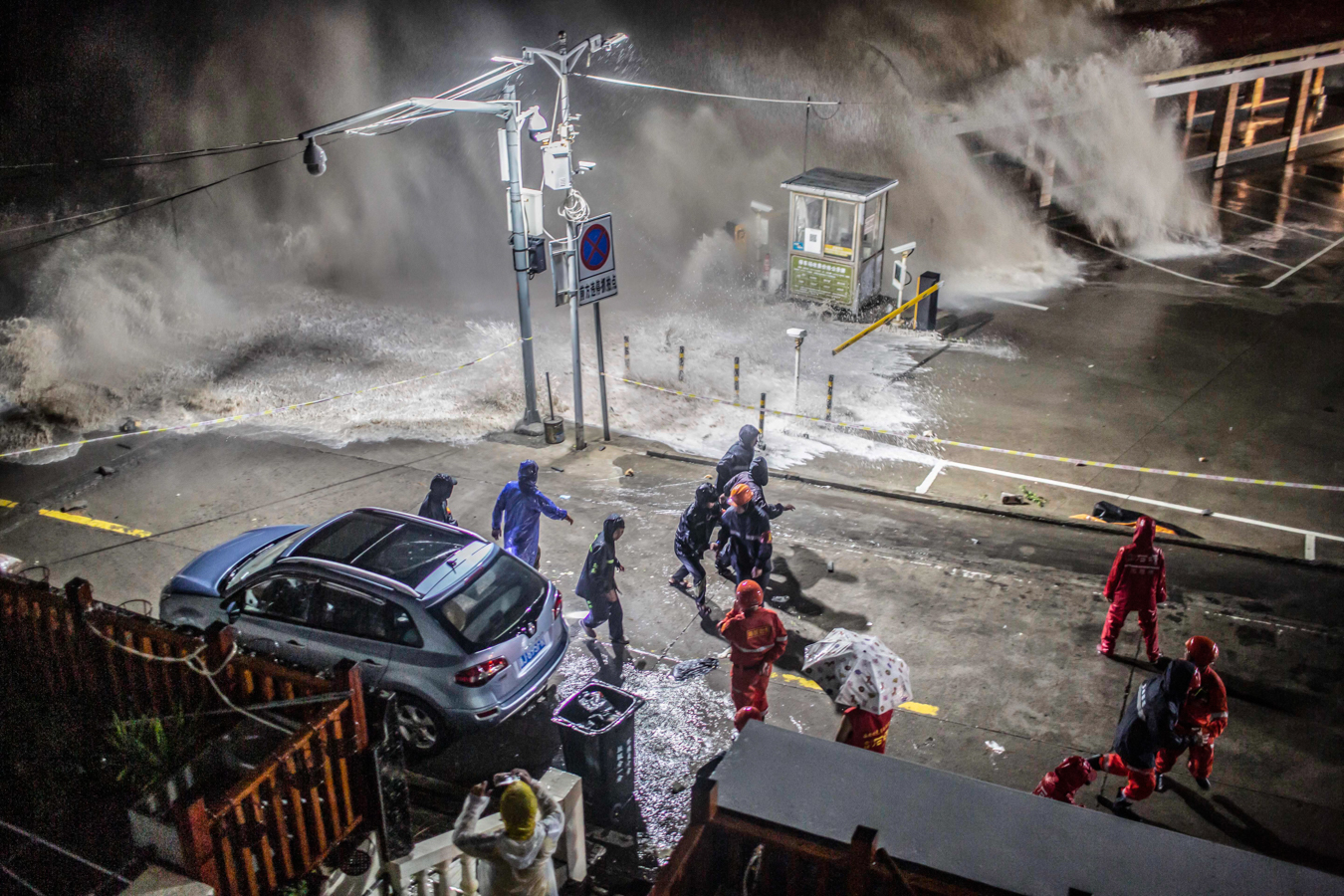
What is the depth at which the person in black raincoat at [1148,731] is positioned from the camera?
614 cm

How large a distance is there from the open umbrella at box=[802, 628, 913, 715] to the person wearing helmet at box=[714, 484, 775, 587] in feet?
8.42

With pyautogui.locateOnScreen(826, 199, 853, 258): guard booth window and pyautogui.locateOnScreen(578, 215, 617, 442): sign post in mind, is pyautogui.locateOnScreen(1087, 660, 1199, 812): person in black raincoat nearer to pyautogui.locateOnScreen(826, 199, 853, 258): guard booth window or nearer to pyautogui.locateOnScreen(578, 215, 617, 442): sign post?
pyautogui.locateOnScreen(578, 215, 617, 442): sign post

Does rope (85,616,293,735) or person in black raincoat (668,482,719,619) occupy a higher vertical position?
rope (85,616,293,735)

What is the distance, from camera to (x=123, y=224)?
21.6 metres

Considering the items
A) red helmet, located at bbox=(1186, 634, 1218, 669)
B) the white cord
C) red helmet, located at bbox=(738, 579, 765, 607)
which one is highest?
the white cord

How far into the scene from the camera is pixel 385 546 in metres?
7.70

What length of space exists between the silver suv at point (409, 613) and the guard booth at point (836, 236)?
12.3 meters

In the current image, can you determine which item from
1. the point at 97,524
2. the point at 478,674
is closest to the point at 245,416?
the point at 97,524

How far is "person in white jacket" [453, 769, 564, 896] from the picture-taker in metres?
4.81

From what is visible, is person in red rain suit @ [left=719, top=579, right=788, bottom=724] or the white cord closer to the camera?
person in red rain suit @ [left=719, top=579, right=788, bottom=724]

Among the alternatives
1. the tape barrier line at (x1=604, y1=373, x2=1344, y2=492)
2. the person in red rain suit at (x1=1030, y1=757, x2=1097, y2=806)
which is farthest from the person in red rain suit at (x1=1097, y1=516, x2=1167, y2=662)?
the tape barrier line at (x1=604, y1=373, x2=1344, y2=492)

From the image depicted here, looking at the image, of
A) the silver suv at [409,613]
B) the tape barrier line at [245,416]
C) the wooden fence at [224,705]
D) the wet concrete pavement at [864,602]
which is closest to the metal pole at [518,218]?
the tape barrier line at [245,416]

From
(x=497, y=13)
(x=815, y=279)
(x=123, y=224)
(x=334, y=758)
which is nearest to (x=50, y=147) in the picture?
(x=123, y=224)

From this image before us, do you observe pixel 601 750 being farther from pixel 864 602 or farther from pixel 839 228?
pixel 839 228
